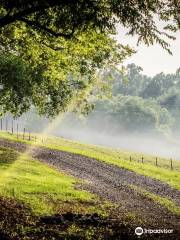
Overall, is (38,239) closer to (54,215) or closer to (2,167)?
(54,215)

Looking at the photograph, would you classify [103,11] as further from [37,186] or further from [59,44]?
[37,186]

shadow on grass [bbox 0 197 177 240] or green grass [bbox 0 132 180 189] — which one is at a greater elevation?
shadow on grass [bbox 0 197 177 240]

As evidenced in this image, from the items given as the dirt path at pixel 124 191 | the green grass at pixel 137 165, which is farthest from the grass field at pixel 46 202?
the green grass at pixel 137 165

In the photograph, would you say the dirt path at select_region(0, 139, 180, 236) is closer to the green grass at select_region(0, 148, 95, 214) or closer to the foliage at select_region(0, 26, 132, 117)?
the green grass at select_region(0, 148, 95, 214)

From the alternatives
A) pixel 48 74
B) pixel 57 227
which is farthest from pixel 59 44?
pixel 57 227

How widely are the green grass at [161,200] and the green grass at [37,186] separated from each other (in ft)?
16.3

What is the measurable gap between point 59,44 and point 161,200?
13.1 meters

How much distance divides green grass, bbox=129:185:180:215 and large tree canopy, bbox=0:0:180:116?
8991 millimetres

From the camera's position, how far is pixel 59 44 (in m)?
23.2

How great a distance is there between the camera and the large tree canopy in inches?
562

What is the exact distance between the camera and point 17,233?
13609mm

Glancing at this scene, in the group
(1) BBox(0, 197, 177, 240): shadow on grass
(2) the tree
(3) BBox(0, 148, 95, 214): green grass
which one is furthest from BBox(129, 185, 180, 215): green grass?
(2) the tree

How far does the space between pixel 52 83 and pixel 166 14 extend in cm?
1864

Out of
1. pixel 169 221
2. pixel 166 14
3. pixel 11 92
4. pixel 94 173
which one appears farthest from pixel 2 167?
pixel 166 14
